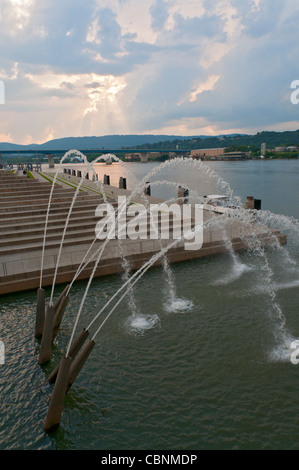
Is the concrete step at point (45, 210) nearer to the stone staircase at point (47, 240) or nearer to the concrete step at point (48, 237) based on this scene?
the stone staircase at point (47, 240)

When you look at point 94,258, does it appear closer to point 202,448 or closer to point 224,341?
point 224,341

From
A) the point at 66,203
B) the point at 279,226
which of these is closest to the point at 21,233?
the point at 66,203

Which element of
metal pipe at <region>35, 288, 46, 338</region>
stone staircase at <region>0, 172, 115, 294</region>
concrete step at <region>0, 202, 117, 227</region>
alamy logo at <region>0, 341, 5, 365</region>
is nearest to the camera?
alamy logo at <region>0, 341, 5, 365</region>

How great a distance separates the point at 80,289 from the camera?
17578 millimetres

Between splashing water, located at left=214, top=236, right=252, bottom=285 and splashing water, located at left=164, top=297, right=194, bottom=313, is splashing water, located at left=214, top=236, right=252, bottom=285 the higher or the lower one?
the higher one

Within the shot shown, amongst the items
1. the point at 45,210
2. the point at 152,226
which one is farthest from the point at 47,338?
the point at 45,210

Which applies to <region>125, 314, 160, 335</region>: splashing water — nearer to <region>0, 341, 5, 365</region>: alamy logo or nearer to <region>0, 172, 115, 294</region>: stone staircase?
<region>0, 341, 5, 365</region>: alamy logo

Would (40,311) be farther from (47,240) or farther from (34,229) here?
(34,229)

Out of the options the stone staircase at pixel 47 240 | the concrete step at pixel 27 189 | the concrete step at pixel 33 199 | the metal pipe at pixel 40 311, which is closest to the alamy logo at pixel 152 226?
the stone staircase at pixel 47 240

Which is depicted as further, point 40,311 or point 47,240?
point 47,240

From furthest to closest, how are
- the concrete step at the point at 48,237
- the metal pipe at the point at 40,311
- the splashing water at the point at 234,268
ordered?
the concrete step at the point at 48,237
the splashing water at the point at 234,268
the metal pipe at the point at 40,311

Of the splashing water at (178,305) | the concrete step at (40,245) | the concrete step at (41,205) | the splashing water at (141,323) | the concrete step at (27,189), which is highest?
the concrete step at (27,189)

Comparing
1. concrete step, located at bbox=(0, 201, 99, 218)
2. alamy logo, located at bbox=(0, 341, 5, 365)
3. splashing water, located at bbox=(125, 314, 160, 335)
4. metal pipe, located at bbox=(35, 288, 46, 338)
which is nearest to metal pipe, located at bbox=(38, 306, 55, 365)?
alamy logo, located at bbox=(0, 341, 5, 365)

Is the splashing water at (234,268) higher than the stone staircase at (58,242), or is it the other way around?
the stone staircase at (58,242)
